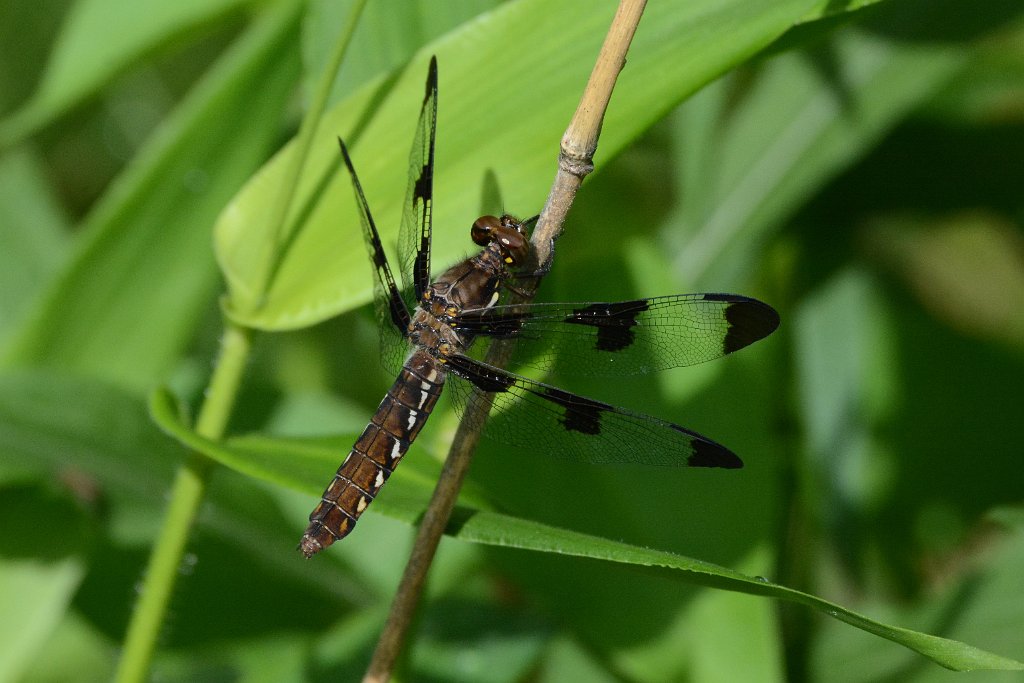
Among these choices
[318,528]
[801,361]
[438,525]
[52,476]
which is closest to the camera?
[438,525]

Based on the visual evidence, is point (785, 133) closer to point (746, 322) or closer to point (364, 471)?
point (746, 322)

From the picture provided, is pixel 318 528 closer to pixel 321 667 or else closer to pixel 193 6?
pixel 321 667

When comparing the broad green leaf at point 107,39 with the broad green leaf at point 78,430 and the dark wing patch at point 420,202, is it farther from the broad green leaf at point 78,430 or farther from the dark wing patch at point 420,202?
the dark wing patch at point 420,202

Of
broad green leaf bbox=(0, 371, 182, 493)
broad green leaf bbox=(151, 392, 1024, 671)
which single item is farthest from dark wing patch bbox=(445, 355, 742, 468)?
broad green leaf bbox=(0, 371, 182, 493)

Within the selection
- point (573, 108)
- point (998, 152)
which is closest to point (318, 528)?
point (573, 108)

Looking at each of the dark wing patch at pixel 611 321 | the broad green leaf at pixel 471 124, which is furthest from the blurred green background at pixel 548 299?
the dark wing patch at pixel 611 321

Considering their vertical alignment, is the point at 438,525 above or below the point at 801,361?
below

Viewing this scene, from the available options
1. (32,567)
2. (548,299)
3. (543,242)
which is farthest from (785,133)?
(32,567)
